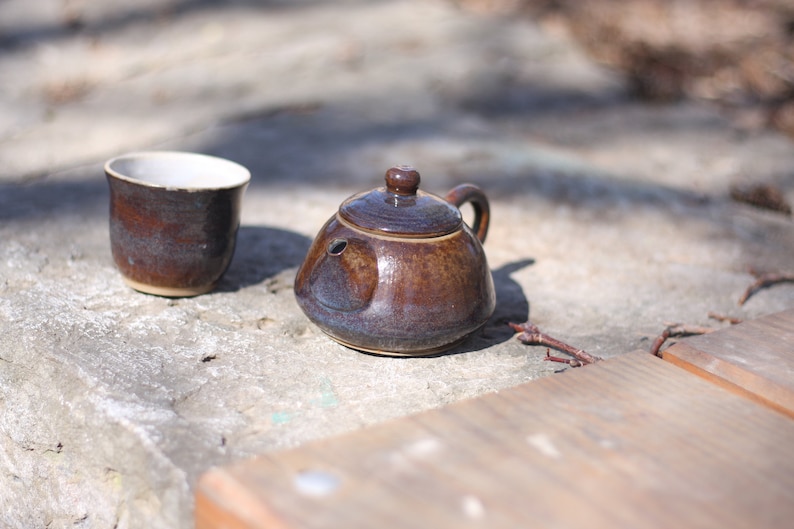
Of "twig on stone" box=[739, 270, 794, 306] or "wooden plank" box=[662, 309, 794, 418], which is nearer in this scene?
"wooden plank" box=[662, 309, 794, 418]

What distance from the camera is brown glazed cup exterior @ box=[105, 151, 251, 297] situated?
1710 millimetres

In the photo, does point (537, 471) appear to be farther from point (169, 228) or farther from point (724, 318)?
point (724, 318)

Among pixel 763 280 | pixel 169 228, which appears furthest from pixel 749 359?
pixel 169 228

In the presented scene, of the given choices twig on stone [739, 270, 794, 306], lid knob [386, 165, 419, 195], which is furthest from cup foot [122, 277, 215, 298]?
twig on stone [739, 270, 794, 306]

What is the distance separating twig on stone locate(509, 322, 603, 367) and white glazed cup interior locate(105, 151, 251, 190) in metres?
0.70

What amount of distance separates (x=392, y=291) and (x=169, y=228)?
53 cm

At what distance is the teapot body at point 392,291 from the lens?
1.53 m

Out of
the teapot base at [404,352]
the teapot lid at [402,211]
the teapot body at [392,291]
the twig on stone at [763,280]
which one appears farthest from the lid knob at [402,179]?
the twig on stone at [763,280]

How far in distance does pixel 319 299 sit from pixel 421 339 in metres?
0.21

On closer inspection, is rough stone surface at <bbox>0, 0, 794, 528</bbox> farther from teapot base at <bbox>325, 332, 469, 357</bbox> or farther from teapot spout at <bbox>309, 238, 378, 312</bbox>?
teapot spout at <bbox>309, 238, 378, 312</bbox>

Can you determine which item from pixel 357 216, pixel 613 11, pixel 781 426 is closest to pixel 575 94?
pixel 613 11

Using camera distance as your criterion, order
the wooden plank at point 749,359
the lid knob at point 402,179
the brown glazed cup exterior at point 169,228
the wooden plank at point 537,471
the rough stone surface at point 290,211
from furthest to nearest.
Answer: the brown glazed cup exterior at point 169,228
the lid knob at point 402,179
the rough stone surface at point 290,211
the wooden plank at point 749,359
the wooden plank at point 537,471

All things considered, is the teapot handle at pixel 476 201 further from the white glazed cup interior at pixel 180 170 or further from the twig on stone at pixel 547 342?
the white glazed cup interior at pixel 180 170

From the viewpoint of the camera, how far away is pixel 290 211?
2482 mm
